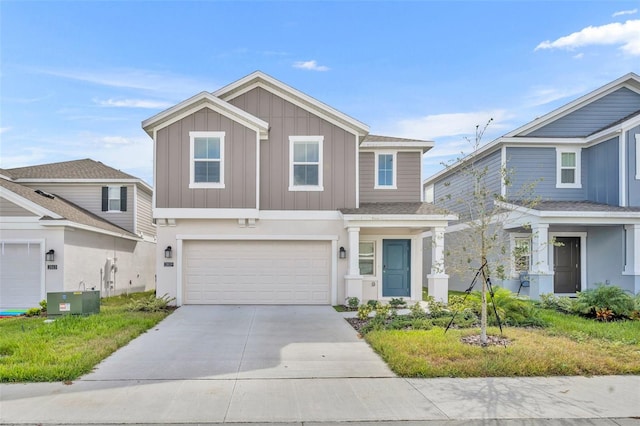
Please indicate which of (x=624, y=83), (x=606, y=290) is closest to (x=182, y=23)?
(x=606, y=290)

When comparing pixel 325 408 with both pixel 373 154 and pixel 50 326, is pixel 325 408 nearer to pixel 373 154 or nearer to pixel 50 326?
pixel 50 326

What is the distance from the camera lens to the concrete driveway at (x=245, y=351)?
6.90m

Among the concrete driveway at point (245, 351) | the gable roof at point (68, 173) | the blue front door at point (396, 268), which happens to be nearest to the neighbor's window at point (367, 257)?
the blue front door at point (396, 268)

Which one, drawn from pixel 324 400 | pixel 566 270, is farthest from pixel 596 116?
pixel 324 400

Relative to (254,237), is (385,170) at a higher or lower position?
higher

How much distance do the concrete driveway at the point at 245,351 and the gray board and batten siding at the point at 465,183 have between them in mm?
7693

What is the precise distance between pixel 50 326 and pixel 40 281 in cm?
504

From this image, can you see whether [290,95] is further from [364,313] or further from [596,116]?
[596,116]

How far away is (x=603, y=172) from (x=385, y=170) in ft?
25.9

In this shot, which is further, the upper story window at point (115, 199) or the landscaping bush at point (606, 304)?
the upper story window at point (115, 199)

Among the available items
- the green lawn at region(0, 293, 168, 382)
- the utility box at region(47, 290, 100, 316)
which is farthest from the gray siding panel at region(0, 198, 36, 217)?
the utility box at region(47, 290, 100, 316)

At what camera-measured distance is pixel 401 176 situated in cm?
1600

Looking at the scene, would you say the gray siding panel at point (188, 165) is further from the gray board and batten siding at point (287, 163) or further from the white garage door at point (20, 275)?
the white garage door at point (20, 275)

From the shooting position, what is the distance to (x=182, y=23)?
13711mm
